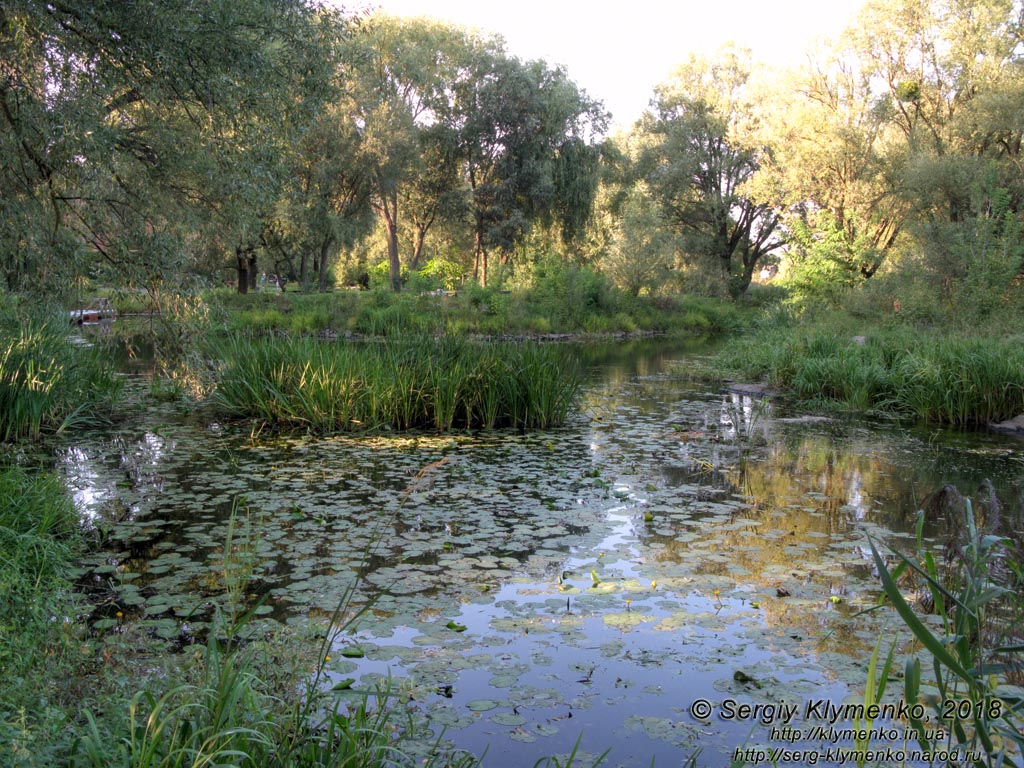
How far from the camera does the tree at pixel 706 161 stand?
3638 cm

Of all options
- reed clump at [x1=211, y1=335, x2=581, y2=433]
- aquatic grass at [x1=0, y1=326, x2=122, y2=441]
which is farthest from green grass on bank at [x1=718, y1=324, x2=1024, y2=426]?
aquatic grass at [x1=0, y1=326, x2=122, y2=441]

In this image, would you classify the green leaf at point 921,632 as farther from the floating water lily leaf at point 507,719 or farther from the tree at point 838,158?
the tree at point 838,158

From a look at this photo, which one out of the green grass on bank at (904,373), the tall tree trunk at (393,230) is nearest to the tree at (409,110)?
the tall tree trunk at (393,230)

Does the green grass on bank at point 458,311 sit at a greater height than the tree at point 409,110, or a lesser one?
lesser

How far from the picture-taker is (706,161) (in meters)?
37.2

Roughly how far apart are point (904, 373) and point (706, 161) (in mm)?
26901

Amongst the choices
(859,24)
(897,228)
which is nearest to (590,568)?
(897,228)

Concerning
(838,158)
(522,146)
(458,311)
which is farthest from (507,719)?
(522,146)

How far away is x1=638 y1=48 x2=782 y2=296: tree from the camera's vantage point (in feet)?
119

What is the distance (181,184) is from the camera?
8305mm

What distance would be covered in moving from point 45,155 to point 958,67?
2800 centimetres

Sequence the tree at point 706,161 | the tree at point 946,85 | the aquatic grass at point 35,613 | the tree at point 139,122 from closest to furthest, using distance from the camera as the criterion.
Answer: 1. the aquatic grass at point 35,613
2. the tree at point 139,122
3. the tree at point 946,85
4. the tree at point 706,161

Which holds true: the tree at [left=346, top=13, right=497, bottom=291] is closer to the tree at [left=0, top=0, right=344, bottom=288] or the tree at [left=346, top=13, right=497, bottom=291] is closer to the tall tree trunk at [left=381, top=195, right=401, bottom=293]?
the tall tree trunk at [left=381, top=195, right=401, bottom=293]

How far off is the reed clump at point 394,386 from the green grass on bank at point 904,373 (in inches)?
197
